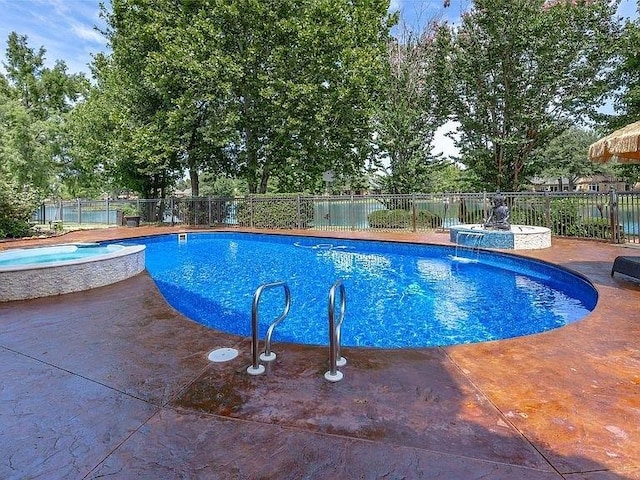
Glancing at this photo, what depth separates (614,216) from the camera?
9.31m

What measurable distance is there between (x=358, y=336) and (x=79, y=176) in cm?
2264

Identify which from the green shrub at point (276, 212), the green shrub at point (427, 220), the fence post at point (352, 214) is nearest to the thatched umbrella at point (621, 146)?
the green shrub at point (427, 220)

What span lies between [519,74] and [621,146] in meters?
12.8

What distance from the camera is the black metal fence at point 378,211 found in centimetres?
1038

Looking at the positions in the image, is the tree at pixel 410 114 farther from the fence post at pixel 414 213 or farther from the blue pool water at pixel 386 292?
the blue pool water at pixel 386 292

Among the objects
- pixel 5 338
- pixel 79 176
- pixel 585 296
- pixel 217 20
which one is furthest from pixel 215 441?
pixel 79 176

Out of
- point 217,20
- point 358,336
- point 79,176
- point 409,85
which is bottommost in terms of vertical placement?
point 358,336

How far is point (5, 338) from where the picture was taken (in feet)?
13.0

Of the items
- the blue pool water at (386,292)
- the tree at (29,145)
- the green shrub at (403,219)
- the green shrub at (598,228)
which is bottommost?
the blue pool water at (386,292)

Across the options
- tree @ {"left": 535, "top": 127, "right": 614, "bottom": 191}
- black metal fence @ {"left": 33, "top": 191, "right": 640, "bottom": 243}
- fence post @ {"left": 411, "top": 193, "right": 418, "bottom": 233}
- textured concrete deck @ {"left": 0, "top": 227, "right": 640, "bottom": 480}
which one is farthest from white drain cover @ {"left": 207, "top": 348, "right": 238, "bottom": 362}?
tree @ {"left": 535, "top": 127, "right": 614, "bottom": 191}

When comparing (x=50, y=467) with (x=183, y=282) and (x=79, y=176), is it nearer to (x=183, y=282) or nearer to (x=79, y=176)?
(x=183, y=282)

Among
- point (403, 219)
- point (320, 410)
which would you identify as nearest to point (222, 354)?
point (320, 410)

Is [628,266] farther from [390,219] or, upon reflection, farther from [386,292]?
[390,219]

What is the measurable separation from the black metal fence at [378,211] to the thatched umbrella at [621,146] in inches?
155
